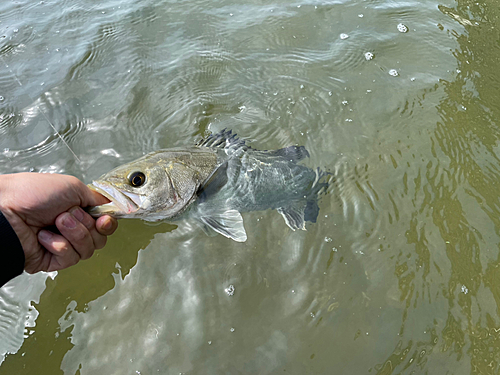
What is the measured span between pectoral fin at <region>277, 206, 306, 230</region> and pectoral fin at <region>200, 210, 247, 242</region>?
0.58 metres

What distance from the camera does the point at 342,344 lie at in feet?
9.76

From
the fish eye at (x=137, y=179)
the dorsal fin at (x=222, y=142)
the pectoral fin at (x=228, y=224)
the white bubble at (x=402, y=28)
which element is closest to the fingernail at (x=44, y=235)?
the fish eye at (x=137, y=179)

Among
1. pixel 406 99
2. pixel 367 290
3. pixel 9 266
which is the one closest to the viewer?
pixel 9 266

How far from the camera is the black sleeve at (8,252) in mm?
2281

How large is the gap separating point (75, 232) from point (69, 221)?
99 millimetres

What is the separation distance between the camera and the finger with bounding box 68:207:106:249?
8.36 feet

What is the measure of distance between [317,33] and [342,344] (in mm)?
5072

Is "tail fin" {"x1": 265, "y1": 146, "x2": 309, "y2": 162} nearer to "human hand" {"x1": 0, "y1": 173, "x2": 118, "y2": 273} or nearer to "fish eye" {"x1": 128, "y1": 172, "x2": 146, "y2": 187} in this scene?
"fish eye" {"x1": 128, "y1": 172, "x2": 146, "y2": 187}

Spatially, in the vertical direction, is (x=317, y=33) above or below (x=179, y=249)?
above

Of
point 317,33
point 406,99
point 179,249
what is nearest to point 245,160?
point 179,249

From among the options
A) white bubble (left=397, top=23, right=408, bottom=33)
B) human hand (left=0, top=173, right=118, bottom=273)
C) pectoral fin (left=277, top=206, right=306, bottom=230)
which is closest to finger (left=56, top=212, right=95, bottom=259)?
human hand (left=0, top=173, right=118, bottom=273)

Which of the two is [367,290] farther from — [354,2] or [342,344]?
[354,2]

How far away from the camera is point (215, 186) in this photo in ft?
10.4

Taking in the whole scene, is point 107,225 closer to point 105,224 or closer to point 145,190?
point 105,224
